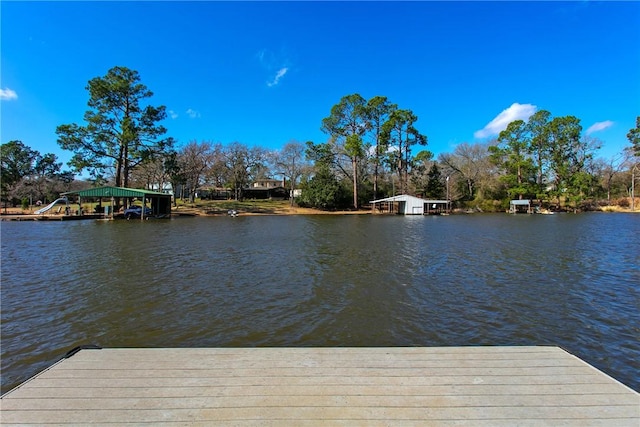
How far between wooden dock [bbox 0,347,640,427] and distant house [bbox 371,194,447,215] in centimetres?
5100

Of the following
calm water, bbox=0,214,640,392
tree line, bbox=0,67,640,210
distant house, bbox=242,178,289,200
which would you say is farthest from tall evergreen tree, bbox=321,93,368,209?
calm water, bbox=0,214,640,392

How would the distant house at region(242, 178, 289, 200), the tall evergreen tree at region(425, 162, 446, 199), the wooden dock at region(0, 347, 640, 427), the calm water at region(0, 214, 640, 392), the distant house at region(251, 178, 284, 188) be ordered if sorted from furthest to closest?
1. the distant house at region(251, 178, 284, 188)
2. the distant house at region(242, 178, 289, 200)
3. the tall evergreen tree at region(425, 162, 446, 199)
4. the calm water at region(0, 214, 640, 392)
5. the wooden dock at region(0, 347, 640, 427)

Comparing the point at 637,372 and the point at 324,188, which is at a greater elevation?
the point at 324,188

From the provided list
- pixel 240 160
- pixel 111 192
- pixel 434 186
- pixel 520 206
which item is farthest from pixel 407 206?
pixel 111 192

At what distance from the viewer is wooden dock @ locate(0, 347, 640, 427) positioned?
2.71 meters

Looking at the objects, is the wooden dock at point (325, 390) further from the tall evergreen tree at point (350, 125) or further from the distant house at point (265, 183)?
the distant house at point (265, 183)

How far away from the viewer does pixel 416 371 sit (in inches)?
139

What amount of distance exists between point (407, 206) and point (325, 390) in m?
53.6

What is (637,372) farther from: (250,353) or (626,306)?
(250,353)

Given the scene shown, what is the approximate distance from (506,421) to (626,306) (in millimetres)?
6735

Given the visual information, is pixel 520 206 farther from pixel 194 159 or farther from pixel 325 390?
pixel 325 390

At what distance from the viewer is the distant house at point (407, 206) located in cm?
5391

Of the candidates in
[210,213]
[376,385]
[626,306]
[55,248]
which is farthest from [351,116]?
[376,385]

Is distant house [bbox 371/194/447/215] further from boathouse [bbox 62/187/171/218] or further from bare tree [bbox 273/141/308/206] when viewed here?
boathouse [bbox 62/187/171/218]
